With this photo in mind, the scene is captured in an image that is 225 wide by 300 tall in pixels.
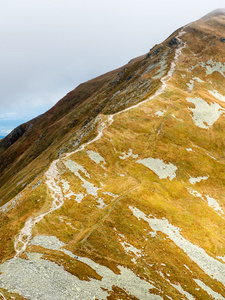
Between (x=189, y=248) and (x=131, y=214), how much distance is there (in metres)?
14.5

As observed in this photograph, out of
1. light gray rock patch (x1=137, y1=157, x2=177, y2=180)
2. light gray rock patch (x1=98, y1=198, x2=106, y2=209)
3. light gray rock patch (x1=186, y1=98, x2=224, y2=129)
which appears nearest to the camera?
light gray rock patch (x1=98, y1=198, x2=106, y2=209)

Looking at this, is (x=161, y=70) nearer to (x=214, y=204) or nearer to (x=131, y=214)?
(x=214, y=204)

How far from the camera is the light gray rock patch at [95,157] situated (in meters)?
69.5

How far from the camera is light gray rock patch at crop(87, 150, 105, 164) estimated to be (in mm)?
69475

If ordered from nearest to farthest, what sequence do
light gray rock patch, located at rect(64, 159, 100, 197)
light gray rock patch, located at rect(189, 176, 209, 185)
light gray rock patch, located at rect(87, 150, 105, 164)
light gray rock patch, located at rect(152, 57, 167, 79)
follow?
1. light gray rock patch, located at rect(64, 159, 100, 197)
2. light gray rock patch, located at rect(87, 150, 105, 164)
3. light gray rock patch, located at rect(189, 176, 209, 185)
4. light gray rock patch, located at rect(152, 57, 167, 79)

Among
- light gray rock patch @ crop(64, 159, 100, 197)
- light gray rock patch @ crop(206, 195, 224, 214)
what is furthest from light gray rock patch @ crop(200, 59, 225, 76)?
light gray rock patch @ crop(64, 159, 100, 197)

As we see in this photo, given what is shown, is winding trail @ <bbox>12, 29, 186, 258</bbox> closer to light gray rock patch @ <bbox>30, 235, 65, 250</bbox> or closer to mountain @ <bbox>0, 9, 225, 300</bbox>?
mountain @ <bbox>0, 9, 225, 300</bbox>

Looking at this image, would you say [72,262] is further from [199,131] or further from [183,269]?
[199,131]

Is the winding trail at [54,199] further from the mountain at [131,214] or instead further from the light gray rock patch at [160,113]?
the light gray rock patch at [160,113]

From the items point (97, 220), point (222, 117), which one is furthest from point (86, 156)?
point (222, 117)

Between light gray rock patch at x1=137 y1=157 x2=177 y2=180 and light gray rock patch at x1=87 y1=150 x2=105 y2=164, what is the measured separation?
1369 centimetres

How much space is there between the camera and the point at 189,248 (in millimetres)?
46406

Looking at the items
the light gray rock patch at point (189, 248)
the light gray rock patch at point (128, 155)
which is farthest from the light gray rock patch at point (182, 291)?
the light gray rock patch at point (128, 155)

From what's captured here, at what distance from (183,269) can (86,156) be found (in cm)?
4193
